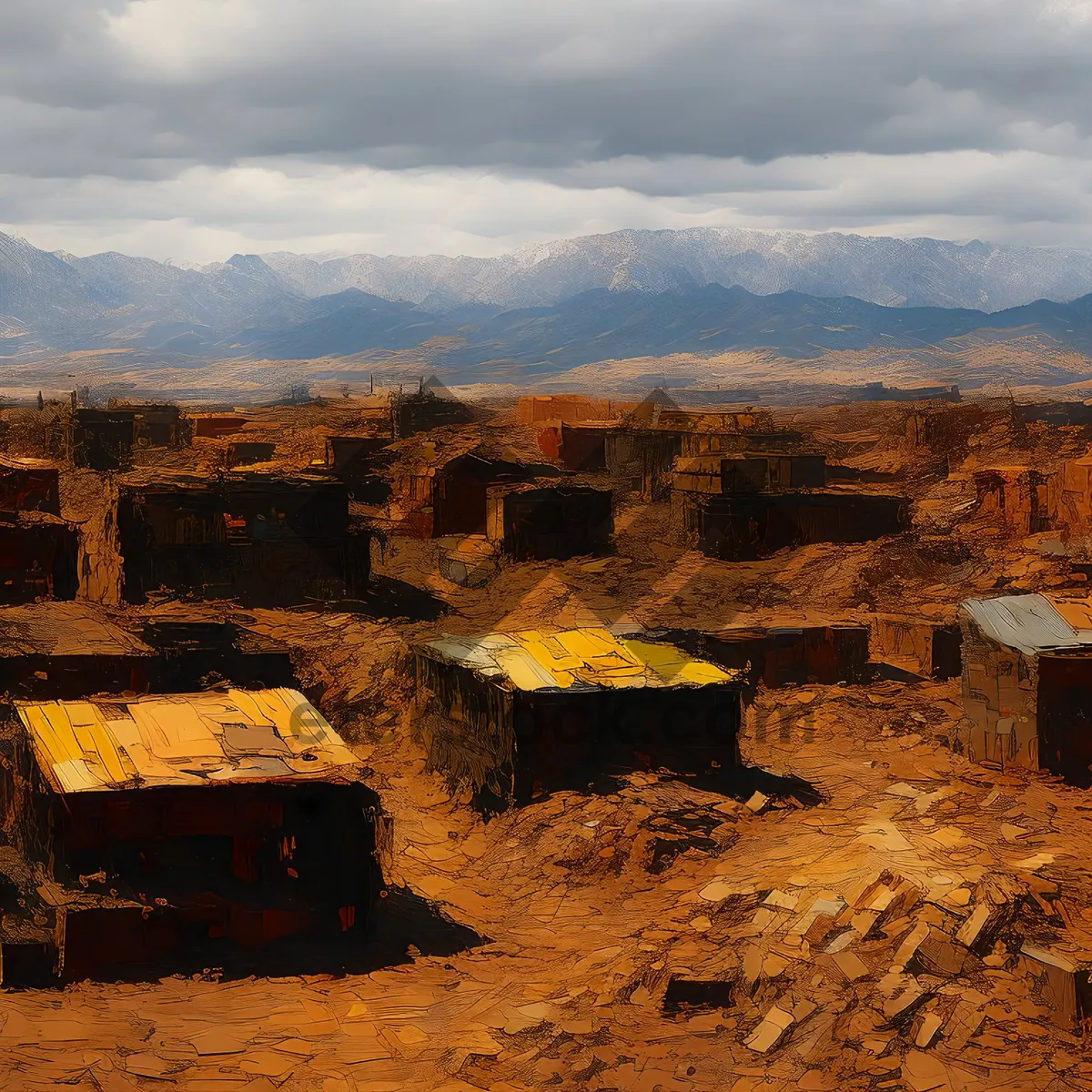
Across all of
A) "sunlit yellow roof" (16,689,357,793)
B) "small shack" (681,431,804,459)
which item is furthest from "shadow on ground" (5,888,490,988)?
"small shack" (681,431,804,459)

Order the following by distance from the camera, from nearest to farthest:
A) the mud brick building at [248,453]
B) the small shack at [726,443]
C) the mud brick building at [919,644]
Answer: the mud brick building at [919,644]
the mud brick building at [248,453]
the small shack at [726,443]

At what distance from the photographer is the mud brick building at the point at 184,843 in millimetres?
8719

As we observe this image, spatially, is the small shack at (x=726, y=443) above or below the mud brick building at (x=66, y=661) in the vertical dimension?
above

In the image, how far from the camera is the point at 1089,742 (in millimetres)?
12484

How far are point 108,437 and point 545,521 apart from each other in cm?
1931

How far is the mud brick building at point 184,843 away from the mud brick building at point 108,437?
2893 cm

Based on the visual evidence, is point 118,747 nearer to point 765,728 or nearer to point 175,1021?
point 175,1021

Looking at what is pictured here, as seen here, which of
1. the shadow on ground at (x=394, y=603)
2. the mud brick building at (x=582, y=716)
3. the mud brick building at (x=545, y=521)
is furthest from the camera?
the mud brick building at (x=545, y=521)

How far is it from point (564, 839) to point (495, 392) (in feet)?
379

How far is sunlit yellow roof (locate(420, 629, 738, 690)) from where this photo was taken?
12.4 m

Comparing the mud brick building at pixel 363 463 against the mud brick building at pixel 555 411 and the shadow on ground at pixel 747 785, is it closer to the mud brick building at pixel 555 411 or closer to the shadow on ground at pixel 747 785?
the mud brick building at pixel 555 411

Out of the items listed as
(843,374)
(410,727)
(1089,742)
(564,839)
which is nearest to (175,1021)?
(564,839)

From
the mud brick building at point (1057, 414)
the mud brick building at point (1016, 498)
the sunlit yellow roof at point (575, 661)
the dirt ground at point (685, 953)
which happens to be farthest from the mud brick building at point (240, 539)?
the mud brick building at point (1057, 414)

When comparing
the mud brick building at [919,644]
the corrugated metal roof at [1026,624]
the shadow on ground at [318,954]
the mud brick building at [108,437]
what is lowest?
the shadow on ground at [318,954]
